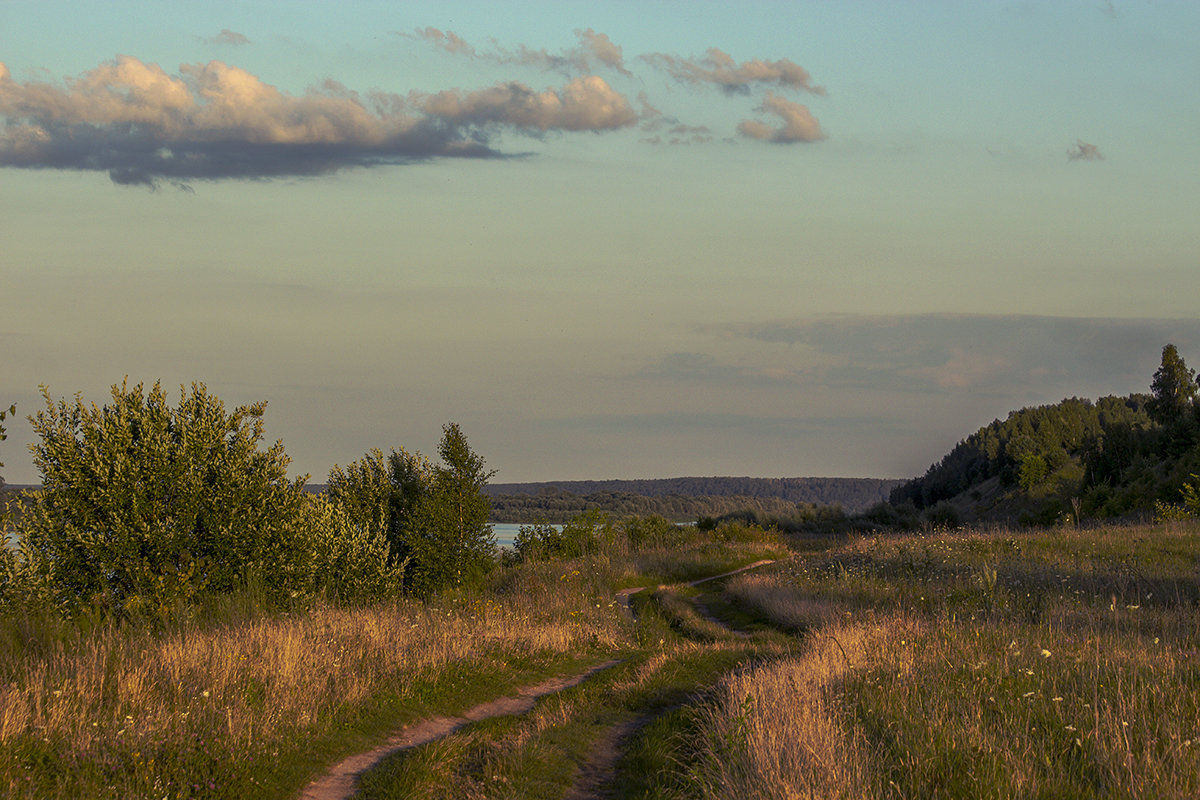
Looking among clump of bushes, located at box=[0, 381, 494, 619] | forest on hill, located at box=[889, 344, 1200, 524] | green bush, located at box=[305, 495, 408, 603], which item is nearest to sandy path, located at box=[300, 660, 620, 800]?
clump of bushes, located at box=[0, 381, 494, 619]

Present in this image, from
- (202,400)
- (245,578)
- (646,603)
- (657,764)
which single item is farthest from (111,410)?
(646,603)

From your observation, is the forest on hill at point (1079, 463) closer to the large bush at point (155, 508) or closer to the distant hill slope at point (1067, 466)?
the distant hill slope at point (1067, 466)

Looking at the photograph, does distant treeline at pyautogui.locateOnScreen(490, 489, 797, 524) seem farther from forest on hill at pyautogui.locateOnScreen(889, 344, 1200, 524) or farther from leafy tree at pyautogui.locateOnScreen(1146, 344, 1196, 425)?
leafy tree at pyautogui.locateOnScreen(1146, 344, 1196, 425)

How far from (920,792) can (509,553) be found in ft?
121

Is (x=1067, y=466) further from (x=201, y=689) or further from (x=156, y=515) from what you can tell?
(x=201, y=689)

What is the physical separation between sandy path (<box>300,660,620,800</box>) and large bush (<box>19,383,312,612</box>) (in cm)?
662

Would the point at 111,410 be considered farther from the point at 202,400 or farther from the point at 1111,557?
the point at 1111,557

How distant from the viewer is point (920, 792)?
21.4 ft

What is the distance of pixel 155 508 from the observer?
1691cm

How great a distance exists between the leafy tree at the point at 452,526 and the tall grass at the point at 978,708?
15.9 m

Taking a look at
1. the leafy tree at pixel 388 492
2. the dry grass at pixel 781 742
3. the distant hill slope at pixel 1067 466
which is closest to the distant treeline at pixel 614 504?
the distant hill slope at pixel 1067 466

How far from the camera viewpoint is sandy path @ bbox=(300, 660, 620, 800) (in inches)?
351

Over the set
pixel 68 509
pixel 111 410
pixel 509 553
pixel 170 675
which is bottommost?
pixel 509 553

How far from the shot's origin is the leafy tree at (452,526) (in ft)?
98.0
